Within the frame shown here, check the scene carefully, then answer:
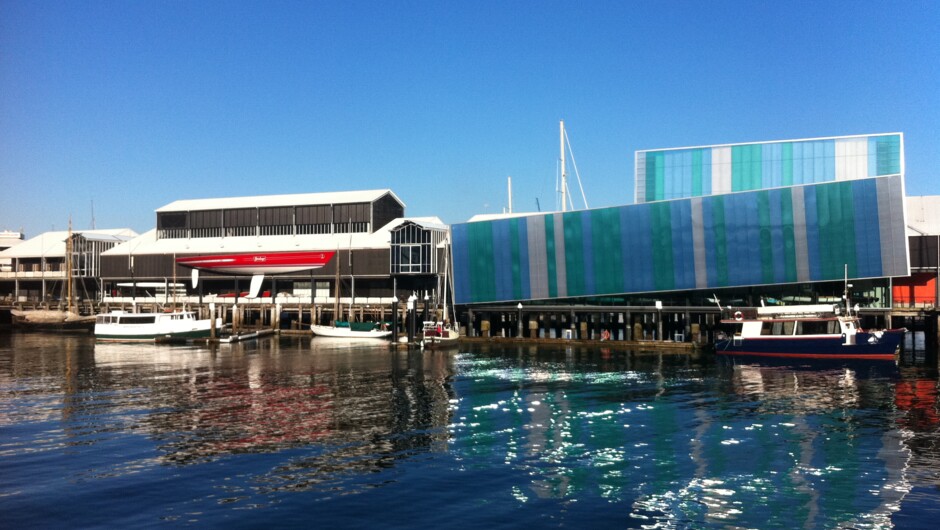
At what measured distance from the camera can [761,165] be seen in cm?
8038

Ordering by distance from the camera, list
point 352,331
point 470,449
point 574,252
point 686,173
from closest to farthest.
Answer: point 470,449, point 574,252, point 686,173, point 352,331

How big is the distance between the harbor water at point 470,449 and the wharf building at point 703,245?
21.1m

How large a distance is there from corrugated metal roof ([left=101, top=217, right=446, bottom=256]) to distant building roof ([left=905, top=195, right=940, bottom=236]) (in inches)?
2188

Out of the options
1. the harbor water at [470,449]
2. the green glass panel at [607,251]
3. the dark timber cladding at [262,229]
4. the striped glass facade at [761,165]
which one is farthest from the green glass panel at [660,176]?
the dark timber cladding at [262,229]

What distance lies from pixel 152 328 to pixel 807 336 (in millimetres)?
67289

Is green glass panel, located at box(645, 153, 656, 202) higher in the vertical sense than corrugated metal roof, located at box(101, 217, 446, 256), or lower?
higher

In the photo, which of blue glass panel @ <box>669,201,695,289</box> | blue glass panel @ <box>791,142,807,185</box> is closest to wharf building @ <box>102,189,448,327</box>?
blue glass panel @ <box>669,201,695,289</box>

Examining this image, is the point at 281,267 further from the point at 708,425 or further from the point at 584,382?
the point at 708,425

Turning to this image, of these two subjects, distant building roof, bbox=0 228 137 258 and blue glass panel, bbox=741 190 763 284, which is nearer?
blue glass panel, bbox=741 190 763 284

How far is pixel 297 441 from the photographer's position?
1220 inches

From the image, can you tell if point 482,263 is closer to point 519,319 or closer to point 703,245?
point 519,319

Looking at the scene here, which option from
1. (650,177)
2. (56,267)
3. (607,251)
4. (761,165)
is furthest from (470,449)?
(56,267)

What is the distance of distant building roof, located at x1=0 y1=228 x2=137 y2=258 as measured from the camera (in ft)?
399

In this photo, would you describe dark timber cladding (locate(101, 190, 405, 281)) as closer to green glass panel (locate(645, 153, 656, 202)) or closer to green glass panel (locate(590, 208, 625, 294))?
green glass panel (locate(590, 208, 625, 294))
